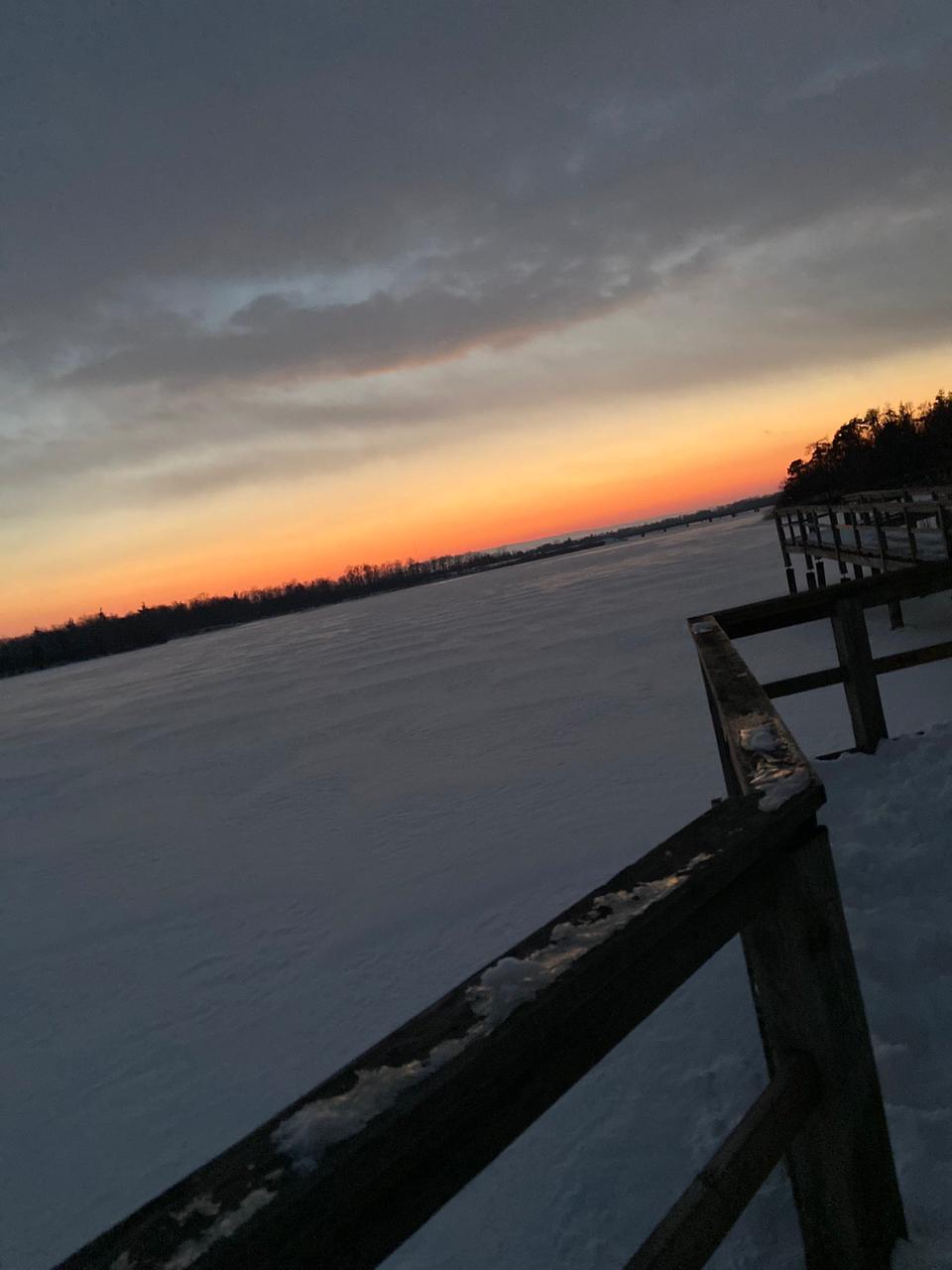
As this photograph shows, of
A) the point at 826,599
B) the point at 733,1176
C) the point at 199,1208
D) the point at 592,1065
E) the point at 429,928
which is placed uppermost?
the point at 826,599

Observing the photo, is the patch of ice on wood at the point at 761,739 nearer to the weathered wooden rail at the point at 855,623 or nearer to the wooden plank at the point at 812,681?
the weathered wooden rail at the point at 855,623

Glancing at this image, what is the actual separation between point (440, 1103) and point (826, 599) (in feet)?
Result: 14.2

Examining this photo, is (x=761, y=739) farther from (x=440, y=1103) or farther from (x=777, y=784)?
(x=440, y=1103)

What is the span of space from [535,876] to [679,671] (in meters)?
7.63

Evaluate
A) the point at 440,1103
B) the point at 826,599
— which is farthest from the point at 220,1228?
the point at 826,599

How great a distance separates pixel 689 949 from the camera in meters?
1.24

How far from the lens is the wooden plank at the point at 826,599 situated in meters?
4.58

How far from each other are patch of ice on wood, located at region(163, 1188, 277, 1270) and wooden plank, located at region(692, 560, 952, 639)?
3.99m

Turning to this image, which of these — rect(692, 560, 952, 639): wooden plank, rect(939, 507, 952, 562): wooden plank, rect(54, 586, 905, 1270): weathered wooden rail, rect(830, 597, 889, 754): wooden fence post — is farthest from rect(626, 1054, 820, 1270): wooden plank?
rect(939, 507, 952, 562): wooden plank

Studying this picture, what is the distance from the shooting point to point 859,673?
4.69 m

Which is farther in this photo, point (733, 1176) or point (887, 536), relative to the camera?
point (887, 536)

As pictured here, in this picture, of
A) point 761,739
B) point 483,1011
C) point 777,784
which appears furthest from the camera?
point 761,739

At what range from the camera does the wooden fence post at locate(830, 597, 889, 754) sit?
182 inches

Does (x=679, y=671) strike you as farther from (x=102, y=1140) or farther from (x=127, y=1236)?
(x=127, y=1236)
